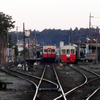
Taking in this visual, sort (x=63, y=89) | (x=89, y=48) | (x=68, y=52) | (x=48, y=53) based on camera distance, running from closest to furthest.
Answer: (x=63, y=89) → (x=68, y=52) → (x=48, y=53) → (x=89, y=48)

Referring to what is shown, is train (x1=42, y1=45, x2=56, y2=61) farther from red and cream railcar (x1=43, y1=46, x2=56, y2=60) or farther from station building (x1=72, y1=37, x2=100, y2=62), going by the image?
station building (x1=72, y1=37, x2=100, y2=62)

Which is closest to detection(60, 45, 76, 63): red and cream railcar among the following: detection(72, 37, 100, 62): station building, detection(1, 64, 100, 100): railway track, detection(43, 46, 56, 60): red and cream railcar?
detection(72, 37, 100, 62): station building

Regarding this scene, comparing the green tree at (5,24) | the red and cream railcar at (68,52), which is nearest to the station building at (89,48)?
the red and cream railcar at (68,52)

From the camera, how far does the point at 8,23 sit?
67.6 m

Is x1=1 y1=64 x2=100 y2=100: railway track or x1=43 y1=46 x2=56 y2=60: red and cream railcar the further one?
x1=43 y1=46 x2=56 y2=60: red and cream railcar

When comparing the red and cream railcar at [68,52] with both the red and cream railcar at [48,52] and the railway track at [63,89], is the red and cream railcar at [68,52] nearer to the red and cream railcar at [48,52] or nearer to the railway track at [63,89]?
the red and cream railcar at [48,52]

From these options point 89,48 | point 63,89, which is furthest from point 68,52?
point 63,89

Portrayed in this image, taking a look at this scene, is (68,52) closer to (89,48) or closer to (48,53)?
(48,53)

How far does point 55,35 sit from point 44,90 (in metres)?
175

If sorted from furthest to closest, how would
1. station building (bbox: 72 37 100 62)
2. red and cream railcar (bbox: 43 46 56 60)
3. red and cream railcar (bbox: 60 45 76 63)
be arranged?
red and cream railcar (bbox: 43 46 56 60)
station building (bbox: 72 37 100 62)
red and cream railcar (bbox: 60 45 76 63)

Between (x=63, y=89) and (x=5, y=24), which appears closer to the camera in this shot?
(x=63, y=89)

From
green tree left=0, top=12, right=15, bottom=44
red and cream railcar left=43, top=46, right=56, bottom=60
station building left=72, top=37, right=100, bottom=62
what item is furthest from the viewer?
green tree left=0, top=12, right=15, bottom=44

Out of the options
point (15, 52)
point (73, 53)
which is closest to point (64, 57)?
point (73, 53)

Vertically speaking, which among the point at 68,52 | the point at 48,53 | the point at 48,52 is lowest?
the point at 48,53
